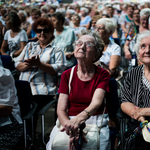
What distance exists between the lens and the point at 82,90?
2.13 metres

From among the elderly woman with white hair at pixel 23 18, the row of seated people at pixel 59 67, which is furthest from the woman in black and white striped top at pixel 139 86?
the elderly woman with white hair at pixel 23 18

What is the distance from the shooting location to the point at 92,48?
2.25 meters

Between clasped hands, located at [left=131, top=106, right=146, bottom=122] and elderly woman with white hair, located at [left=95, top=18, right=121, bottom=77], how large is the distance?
118 centimetres

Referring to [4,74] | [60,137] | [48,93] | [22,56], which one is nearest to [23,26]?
[22,56]

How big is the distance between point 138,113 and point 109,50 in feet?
5.20

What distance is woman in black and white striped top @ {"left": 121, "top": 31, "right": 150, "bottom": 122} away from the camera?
2064mm

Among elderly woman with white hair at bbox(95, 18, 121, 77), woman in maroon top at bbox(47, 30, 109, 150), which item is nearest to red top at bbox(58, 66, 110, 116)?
woman in maroon top at bbox(47, 30, 109, 150)

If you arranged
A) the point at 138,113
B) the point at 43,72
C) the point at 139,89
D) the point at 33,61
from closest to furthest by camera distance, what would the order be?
1. the point at 138,113
2. the point at 139,89
3. the point at 33,61
4. the point at 43,72

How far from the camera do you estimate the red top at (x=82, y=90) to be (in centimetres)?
211

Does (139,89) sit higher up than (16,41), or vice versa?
(16,41)

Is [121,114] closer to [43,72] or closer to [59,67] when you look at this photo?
[59,67]

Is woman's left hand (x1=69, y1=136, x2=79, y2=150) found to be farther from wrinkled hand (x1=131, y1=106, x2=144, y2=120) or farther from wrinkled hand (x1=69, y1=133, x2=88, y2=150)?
wrinkled hand (x1=131, y1=106, x2=144, y2=120)

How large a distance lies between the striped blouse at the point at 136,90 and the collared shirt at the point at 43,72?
1119mm

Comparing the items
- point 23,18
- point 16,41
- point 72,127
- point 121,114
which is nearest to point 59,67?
point 121,114
